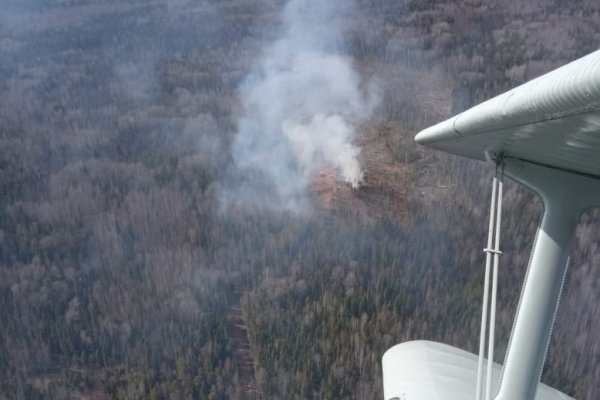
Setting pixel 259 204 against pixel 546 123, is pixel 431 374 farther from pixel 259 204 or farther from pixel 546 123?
pixel 259 204

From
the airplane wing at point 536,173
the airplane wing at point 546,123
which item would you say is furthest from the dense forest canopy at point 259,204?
the airplane wing at point 546,123

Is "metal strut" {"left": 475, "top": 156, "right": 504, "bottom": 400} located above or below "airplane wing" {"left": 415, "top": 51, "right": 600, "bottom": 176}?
below

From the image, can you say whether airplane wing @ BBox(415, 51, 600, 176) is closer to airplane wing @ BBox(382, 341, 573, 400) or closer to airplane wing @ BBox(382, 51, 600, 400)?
airplane wing @ BBox(382, 51, 600, 400)

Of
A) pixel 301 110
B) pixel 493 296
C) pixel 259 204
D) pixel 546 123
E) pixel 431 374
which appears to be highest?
pixel 546 123

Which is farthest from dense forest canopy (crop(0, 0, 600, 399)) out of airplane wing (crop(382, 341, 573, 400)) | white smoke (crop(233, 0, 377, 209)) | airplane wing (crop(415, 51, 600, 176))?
airplane wing (crop(415, 51, 600, 176))

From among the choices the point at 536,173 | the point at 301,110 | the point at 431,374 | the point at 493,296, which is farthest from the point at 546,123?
the point at 301,110

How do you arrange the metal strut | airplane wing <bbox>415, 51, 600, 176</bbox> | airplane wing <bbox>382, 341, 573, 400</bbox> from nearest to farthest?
airplane wing <bbox>415, 51, 600, 176</bbox> < the metal strut < airplane wing <bbox>382, 341, 573, 400</bbox>
